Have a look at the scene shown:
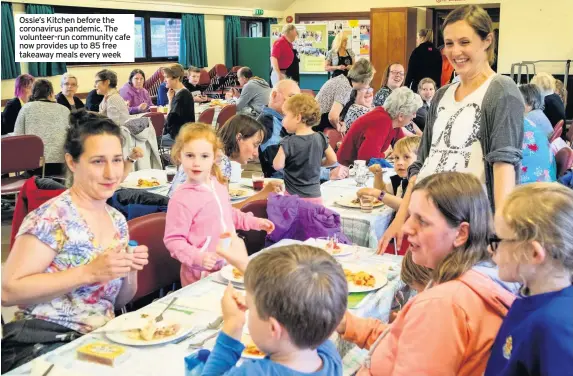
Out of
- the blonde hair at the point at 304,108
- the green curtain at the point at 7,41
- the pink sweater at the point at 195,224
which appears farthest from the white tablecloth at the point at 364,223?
the green curtain at the point at 7,41

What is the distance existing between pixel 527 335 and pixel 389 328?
1.64ft

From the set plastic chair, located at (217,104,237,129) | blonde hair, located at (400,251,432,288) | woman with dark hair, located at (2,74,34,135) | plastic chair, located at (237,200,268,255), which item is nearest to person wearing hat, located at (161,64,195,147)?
plastic chair, located at (217,104,237,129)

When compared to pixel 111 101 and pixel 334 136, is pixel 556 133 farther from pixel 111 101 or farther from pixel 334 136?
pixel 111 101

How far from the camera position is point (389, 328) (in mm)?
1771

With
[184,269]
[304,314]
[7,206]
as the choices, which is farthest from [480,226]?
[7,206]

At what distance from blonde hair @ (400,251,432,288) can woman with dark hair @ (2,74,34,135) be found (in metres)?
5.71

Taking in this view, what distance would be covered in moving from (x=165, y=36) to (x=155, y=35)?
1.06ft

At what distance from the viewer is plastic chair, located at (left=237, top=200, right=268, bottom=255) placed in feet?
10.5

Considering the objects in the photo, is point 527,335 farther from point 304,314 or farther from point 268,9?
point 268,9

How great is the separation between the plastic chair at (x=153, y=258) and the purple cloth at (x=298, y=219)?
23.6 inches

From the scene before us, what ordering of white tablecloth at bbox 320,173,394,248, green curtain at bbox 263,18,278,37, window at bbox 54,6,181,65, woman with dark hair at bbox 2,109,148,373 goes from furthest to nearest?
green curtain at bbox 263,18,278,37
window at bbox 54,6,181,65
white tablecloth at bbox 320,173,394,248
woman with dark hair at bbox 2,109,148,373

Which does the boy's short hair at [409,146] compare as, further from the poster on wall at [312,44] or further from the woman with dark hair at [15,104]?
the poster on wall at [312,44]

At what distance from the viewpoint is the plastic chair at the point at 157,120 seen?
6971 mm

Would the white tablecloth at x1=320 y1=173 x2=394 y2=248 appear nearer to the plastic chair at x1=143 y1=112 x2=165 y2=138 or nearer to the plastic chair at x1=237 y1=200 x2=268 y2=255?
the plastic chair at x1=237 y1=200 x2=268 y2=255
